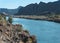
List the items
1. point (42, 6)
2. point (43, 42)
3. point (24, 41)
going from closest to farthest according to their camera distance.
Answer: point (24, 41) → point (43, 42) → point (42, 6)

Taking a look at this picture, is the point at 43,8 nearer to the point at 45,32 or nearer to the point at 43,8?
the point at 43,8

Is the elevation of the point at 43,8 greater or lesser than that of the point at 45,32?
lesser

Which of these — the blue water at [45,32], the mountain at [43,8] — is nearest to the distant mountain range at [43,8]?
the mountain at [43,8]

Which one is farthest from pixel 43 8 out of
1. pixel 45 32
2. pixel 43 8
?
pixel 45 32

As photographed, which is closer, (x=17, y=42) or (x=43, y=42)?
(x=17, y=42)

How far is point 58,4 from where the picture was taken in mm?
169625

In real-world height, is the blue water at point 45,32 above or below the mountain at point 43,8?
above

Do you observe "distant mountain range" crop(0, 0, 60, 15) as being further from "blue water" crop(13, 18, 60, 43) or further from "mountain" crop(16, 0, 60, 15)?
"blue water" crop(13, 18, 60, 43)

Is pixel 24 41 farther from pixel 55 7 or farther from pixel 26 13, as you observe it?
pixel 26 13

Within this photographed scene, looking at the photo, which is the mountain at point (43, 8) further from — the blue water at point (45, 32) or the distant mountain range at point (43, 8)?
the blue water at point (45, 32)

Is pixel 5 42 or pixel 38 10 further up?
pixel 5 42

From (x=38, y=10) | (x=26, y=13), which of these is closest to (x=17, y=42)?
(x=38, y=10)

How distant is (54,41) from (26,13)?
519 feet

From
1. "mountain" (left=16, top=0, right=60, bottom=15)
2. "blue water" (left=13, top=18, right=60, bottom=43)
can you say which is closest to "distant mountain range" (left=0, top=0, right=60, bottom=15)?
"mountain" (left=16, top=0, right=60, bottom=15)
